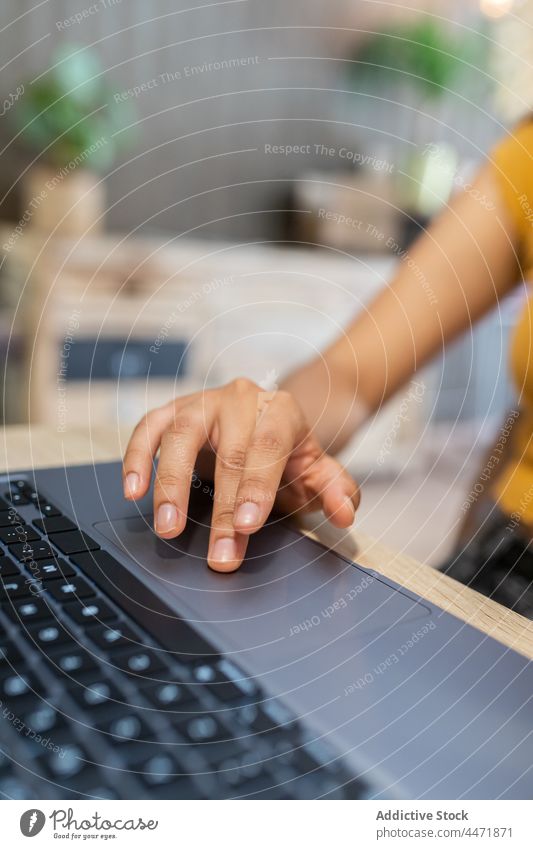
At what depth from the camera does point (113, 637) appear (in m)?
0.30

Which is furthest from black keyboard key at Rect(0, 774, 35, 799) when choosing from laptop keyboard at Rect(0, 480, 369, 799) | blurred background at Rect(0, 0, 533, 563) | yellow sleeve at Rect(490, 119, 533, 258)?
blurred background at Rect(0, 0, 533, 563)

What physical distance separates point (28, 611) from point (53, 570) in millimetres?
37

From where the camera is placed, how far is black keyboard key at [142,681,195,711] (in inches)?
10.5

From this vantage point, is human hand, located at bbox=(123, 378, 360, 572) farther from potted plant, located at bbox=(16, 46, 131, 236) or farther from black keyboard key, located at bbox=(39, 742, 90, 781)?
potted plant, located at bbox=(16, 46, 131, 236)

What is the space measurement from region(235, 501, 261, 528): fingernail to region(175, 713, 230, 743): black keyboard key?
15 cm

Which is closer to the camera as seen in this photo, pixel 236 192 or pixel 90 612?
pixel 90 612

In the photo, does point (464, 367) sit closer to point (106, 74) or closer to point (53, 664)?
point (106, 74)

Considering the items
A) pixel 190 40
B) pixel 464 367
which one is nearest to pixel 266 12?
pixel 190 40

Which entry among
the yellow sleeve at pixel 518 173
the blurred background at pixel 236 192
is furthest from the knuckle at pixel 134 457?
the blurred background at pixel 236 192

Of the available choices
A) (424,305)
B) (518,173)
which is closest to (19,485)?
(424,305)

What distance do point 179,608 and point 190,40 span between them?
2130 mm

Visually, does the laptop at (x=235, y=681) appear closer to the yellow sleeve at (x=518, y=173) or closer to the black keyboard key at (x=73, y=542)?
the black keyboard key at (x=73, y=542)

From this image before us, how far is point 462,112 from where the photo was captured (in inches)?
109

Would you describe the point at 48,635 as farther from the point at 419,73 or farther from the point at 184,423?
the point at 419,73
